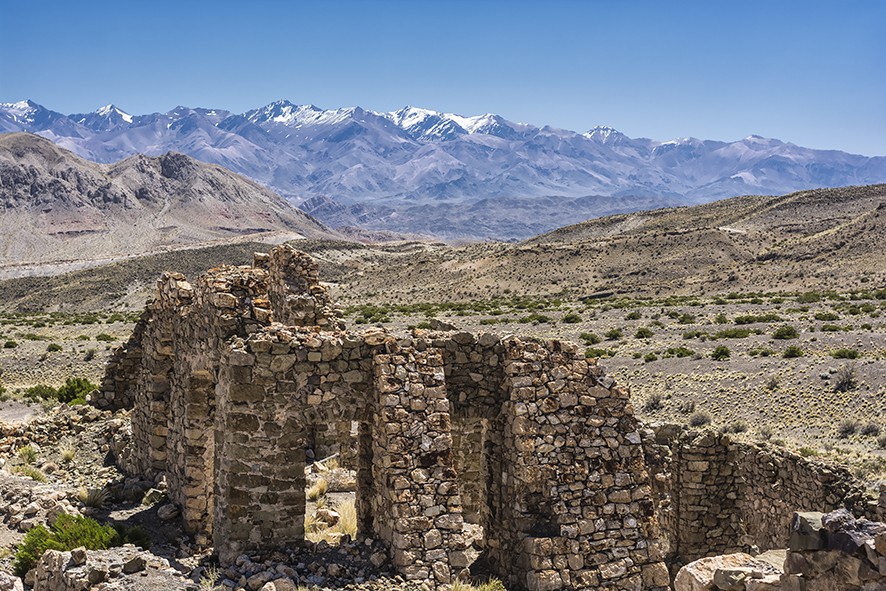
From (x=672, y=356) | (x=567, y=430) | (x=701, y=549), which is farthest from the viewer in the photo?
(x=672, y=356)

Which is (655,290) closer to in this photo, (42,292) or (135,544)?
(135,544)

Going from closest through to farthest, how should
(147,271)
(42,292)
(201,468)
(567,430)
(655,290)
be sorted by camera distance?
(567,430)
(201,468)
(655,290)
(42,292)
(147,271)

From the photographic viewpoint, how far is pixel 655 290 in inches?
2862

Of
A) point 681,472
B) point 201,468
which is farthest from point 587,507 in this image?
point 201,468

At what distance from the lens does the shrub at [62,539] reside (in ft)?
34.1

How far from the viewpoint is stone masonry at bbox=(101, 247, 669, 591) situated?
959 centimetres

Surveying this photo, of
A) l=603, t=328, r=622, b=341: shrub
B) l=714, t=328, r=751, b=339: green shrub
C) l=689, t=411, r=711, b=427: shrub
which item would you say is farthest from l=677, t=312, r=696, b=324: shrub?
l=689, t=411, r=711, b=427: shrub

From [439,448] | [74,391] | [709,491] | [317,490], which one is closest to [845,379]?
[709,491]

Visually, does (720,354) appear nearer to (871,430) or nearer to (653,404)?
(653,404)

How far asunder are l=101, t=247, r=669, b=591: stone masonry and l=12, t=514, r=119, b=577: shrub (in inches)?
59.1

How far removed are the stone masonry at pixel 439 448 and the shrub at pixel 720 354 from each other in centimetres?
2390

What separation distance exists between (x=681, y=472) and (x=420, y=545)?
626 cm

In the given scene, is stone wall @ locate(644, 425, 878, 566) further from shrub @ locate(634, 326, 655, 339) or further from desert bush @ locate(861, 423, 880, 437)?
shrub @ locate(634, 326, 655, 339)

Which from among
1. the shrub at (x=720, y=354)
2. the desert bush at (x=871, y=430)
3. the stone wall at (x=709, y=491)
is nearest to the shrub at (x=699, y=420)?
the desert bush at (x=871, y=430)
